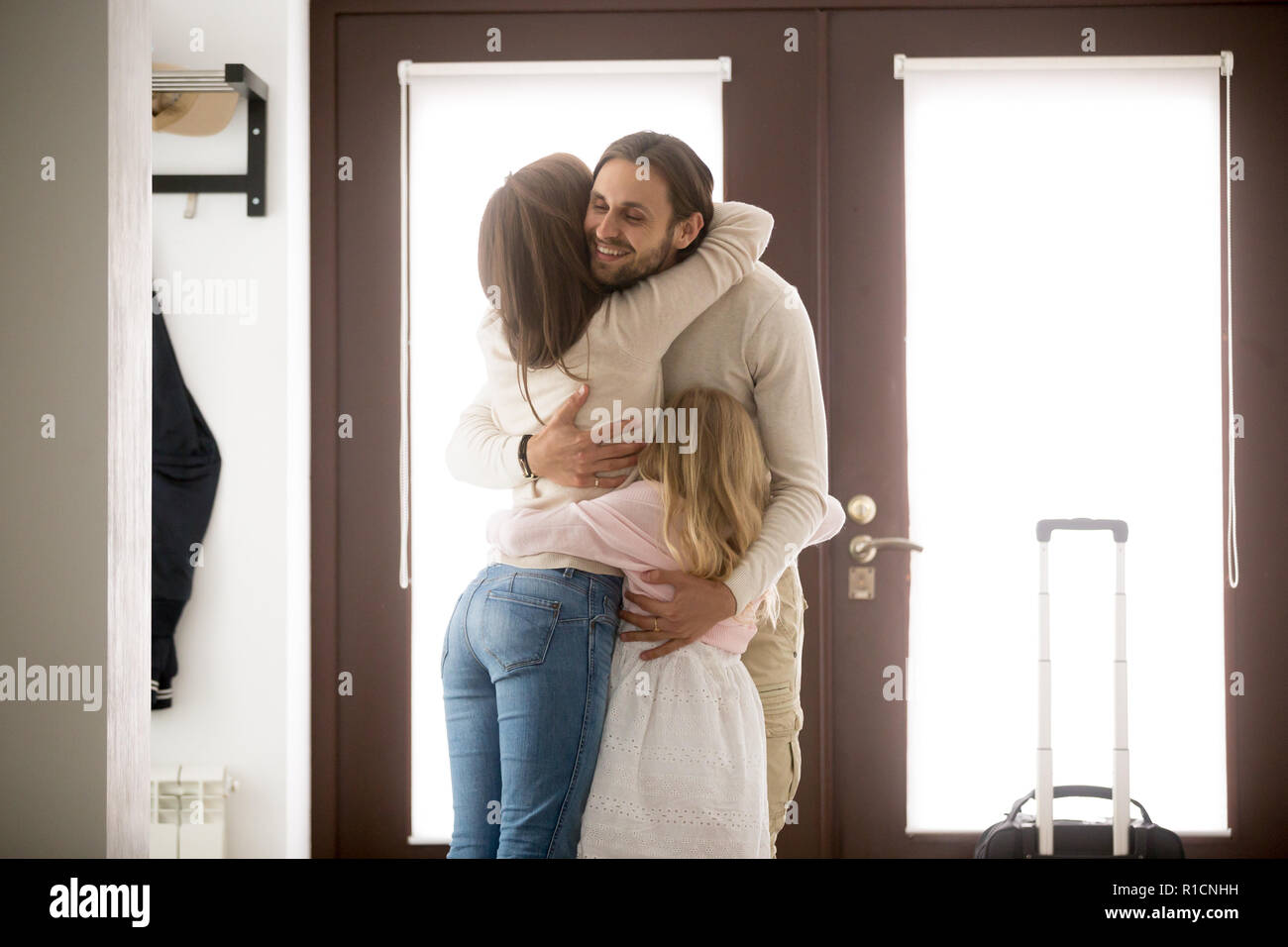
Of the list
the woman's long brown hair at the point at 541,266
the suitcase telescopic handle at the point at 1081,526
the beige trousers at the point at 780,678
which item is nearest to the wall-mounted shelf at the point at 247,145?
the woman's long brown hair at the point at 541,266

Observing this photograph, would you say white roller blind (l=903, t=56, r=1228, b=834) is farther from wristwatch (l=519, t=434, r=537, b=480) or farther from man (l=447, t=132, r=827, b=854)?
wristwatch (l=519, t=434, r=537, b=480)

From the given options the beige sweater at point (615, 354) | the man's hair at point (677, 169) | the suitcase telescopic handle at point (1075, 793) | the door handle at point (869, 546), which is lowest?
the suitcase telescopic handle at point (1075, 793)

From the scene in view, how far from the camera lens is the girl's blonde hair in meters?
0.80

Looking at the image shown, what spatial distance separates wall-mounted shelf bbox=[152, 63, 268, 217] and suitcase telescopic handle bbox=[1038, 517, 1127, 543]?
4.08ft

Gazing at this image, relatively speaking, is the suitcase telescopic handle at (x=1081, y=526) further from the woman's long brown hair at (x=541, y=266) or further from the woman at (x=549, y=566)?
the woman's long brown hair at (x=541, y=266)

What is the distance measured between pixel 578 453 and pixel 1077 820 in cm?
99

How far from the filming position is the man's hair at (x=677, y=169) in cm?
82

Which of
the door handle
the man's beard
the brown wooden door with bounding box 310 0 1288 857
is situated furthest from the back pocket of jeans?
the door handle

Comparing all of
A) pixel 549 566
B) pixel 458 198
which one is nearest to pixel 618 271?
pixel 549 566

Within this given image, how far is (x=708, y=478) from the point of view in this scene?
812 mm

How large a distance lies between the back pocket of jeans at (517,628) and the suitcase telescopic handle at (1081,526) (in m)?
0.77
